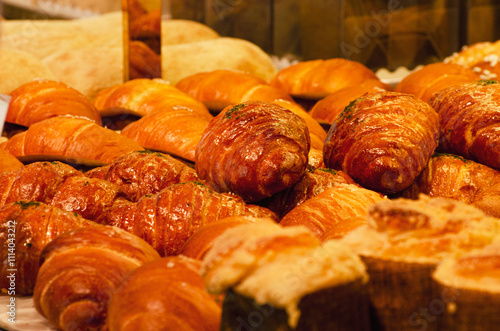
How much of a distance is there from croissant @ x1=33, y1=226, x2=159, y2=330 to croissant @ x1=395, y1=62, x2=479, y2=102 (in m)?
2.04

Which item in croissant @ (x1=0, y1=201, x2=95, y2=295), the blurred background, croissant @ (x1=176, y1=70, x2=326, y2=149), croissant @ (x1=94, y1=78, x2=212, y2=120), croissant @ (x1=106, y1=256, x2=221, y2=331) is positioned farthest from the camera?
the blurred background

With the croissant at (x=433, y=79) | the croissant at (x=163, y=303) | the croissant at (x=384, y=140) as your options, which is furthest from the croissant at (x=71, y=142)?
the croissant at (x=433, y=79)

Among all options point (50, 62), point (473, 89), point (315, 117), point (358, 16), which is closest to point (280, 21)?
point (358, 16)

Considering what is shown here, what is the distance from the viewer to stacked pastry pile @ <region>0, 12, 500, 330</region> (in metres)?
0.90

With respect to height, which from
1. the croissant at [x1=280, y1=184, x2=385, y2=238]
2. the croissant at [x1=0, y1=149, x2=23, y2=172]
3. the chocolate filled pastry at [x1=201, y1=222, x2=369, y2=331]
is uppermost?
the chocolate filled pastry at [x1=201, y1=222, x2=369, y2=331]

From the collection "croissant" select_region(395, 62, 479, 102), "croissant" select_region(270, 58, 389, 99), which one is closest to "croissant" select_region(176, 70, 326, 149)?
"croissant" select_region(270, 58, 389, 99)

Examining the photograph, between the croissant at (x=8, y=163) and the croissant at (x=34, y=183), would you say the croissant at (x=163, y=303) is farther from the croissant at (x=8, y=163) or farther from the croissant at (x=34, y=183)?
the croissant at (x=8, y=163)

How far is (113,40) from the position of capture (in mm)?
4559

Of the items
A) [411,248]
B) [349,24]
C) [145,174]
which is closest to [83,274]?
[411,248]

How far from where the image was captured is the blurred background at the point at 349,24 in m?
5.71

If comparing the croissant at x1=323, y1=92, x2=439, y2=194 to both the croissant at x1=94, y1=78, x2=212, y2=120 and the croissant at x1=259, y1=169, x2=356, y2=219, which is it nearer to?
the croissant at x1=259, y1=169, x2=356, y2=219

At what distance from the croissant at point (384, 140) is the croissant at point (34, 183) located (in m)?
0.85

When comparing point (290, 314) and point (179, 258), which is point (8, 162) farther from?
point (290, 314)

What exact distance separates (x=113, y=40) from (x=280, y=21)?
1.97 metres
